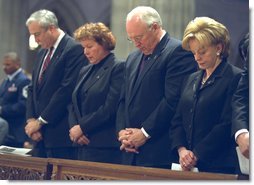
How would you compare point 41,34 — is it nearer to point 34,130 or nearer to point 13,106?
point 34,130

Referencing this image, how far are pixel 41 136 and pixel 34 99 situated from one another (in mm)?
353

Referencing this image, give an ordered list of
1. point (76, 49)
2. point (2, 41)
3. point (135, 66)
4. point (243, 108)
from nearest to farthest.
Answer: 1. point (243, 108)
2. point (135, 66)
3. point (76, 49)
4. point (2, 41)

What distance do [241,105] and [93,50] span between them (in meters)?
1.47

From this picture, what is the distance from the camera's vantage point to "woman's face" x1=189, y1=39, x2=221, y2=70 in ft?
17.3

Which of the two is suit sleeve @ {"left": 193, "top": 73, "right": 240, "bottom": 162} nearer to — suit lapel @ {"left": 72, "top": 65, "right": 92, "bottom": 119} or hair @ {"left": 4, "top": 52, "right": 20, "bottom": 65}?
suit lapel @ {"left": 72, "top": 65, "right": 92, "bottom": 119}

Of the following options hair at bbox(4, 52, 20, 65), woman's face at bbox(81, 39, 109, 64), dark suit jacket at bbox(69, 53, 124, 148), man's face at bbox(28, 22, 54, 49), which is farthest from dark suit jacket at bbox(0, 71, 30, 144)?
woman's face at bbox(81, 39, 109, 64)

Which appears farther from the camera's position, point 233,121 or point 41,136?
point 41,136

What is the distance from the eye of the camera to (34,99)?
6.65 metres

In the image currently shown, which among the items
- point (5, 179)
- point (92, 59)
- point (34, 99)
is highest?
point (92, 59)

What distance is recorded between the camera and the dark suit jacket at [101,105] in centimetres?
597

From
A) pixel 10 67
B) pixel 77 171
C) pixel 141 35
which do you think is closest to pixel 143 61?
pixel 141 35

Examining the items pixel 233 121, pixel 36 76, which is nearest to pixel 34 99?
pixel 36 76

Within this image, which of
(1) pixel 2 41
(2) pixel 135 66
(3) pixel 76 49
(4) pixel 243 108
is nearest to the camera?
Answer: (4) pixel 243 108

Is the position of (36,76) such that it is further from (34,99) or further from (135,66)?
(135,66)
